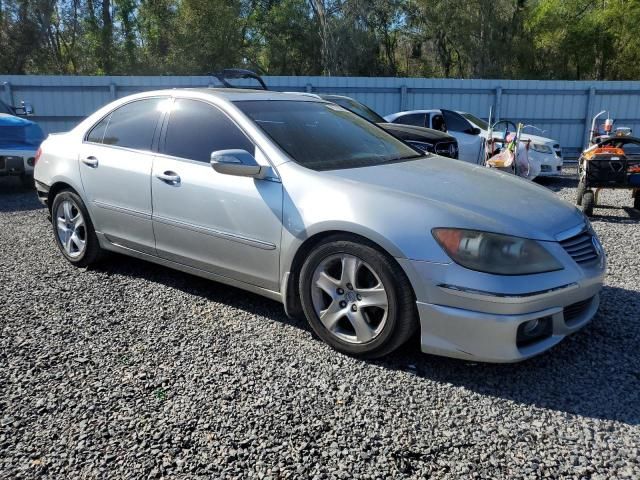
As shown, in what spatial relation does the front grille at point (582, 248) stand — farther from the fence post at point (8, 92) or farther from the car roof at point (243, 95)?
the fence post at point (8, 92)

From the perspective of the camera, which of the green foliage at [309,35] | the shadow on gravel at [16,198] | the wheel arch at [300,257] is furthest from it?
the green foliage at [309,35]

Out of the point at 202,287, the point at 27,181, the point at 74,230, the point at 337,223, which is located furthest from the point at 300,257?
the point at 27,181

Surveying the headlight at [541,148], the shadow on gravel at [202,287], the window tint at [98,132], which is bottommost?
the shadow on gravel at [202,287]

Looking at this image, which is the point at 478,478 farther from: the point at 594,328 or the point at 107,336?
the point at 107,336

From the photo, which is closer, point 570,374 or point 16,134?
point 570,374

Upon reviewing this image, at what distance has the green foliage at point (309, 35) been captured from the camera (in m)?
25.3

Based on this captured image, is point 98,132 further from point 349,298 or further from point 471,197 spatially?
point 471,197

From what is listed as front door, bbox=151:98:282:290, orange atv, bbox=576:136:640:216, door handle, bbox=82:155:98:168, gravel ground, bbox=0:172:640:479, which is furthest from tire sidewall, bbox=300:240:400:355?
orange atv, bbox=576:136:640:216

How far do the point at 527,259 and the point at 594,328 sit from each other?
1161 millimetres

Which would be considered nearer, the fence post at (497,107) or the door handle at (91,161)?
the door handle at (91,161)

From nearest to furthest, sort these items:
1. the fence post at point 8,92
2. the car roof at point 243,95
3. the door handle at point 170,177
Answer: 1. the door handle at point 170,177
2. the car roof at point 243,95
3. the fence post at point 8,92

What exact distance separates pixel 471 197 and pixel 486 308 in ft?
2.32

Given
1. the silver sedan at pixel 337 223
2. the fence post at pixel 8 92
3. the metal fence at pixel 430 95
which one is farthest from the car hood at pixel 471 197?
the fence post at pixel 8 92

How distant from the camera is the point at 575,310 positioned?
120 inches
